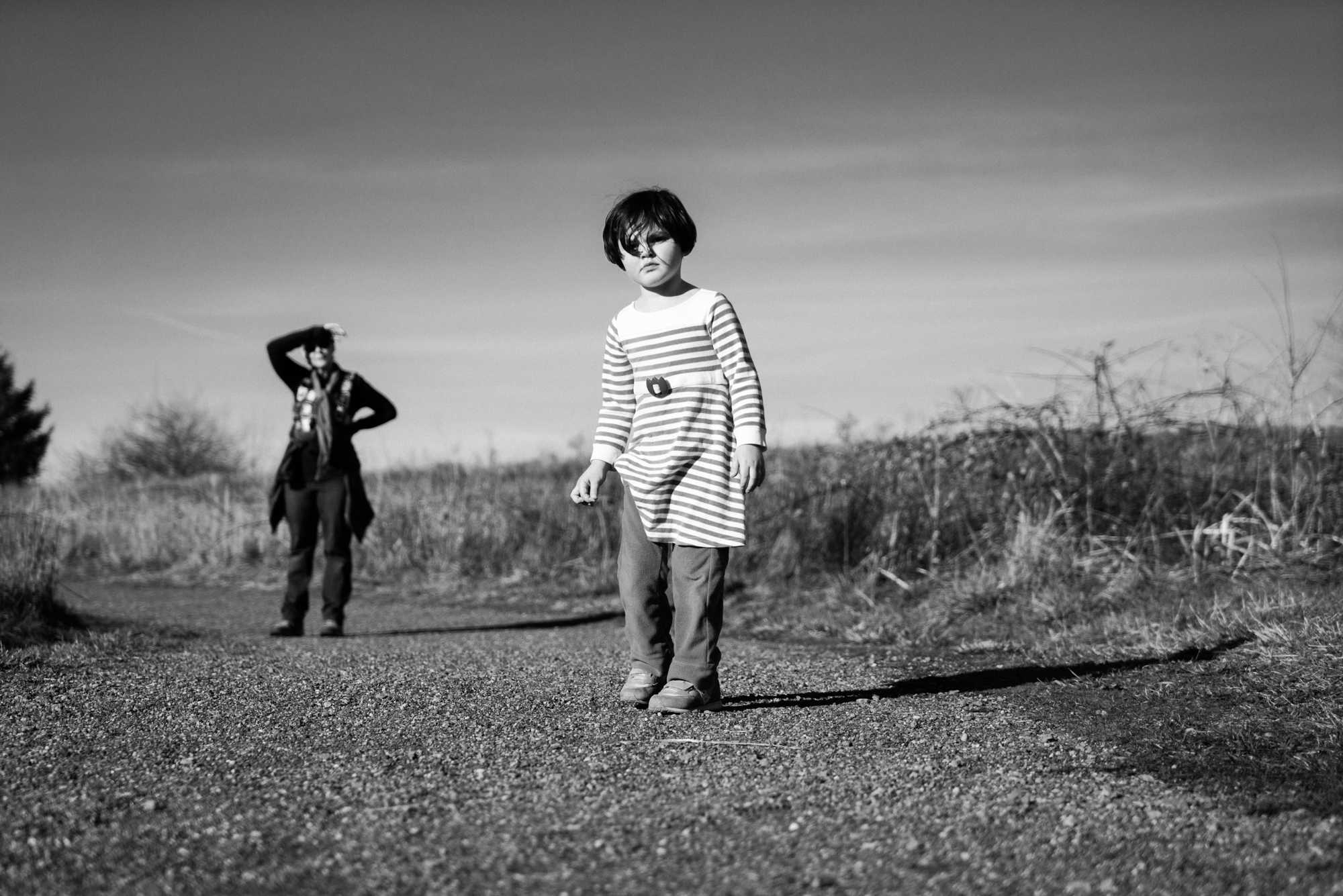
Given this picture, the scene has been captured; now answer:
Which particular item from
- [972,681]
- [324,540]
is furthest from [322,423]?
[972,681]

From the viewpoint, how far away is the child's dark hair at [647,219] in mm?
3803

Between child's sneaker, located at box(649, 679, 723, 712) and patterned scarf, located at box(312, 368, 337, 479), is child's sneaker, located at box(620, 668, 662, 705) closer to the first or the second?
child's sneaker, located at box(649, 679, 723, 712)

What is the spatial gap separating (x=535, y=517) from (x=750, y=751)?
852 cm

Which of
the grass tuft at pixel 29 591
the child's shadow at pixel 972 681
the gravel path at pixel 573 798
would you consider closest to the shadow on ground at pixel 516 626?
the grass tuft at pixel 29 591

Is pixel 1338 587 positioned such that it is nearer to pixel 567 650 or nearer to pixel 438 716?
pixel 567 650

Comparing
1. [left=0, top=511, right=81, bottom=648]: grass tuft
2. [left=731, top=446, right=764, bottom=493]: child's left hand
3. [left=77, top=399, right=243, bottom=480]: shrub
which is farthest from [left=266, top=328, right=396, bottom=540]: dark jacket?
[left=77, top=399, right=243, bottom=480]: shrub

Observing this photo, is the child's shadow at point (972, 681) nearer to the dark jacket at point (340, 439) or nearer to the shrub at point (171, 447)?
the dark jacket at point (340, 439)

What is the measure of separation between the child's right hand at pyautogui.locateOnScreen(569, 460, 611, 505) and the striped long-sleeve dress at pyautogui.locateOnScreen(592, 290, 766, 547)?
105 mm

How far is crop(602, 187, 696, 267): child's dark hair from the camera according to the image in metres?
3.80

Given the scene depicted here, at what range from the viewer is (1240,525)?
24.7ft

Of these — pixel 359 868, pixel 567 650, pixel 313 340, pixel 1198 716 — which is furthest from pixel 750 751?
pixel 313 340

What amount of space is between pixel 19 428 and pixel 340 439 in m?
48.9

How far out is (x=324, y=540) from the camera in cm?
719

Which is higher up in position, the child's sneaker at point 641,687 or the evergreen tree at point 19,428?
the evergreen tree at point 19,428
